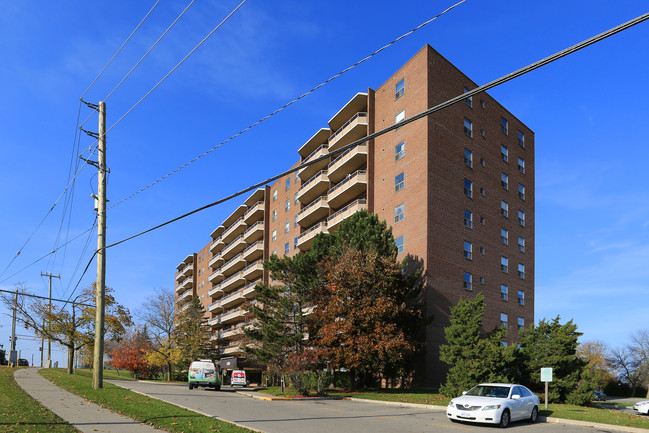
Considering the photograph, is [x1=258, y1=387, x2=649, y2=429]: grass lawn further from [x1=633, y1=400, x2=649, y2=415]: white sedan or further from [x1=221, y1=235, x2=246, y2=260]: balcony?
[x1=221, y1=235, x2=246, y2=260]: balcony

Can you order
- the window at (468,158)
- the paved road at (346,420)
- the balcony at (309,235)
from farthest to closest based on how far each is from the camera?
the balcony at (309,235) < the window at (468,158) < the paved road at (346,420)

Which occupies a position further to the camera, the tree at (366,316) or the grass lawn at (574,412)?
the tree at (366,316)

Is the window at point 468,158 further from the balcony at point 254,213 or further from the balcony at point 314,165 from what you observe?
the balcony at point 254,213

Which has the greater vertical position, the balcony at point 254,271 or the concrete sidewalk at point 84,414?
the balcony at point 254,271

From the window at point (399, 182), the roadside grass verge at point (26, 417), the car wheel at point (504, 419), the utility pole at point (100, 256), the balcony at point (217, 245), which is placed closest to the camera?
the roadside grass verge at point (26, 417)

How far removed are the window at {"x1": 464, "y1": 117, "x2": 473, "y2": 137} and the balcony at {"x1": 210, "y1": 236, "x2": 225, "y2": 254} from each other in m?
52.9

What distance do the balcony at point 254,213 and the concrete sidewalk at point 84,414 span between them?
47839 millimetres

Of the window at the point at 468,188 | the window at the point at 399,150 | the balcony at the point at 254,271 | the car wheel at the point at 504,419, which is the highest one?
the window at the point at 399,150

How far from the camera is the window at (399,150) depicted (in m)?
40.1

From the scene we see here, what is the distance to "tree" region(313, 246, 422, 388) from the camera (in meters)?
29.5

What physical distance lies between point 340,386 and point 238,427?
923 inches

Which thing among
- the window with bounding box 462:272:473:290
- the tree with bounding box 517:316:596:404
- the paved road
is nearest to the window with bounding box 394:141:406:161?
the window with bounding box 462:272:473:290

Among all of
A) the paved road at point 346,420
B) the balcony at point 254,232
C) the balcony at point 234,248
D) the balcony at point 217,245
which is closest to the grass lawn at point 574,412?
the paved road at point 346,420

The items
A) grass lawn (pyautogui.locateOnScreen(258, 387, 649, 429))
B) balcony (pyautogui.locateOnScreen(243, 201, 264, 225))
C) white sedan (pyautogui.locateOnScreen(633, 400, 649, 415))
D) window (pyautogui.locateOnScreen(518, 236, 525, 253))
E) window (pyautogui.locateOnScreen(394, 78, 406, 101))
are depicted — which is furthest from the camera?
balcony (pyautogui.locateOnScreen(243, 201, 264, 225))
